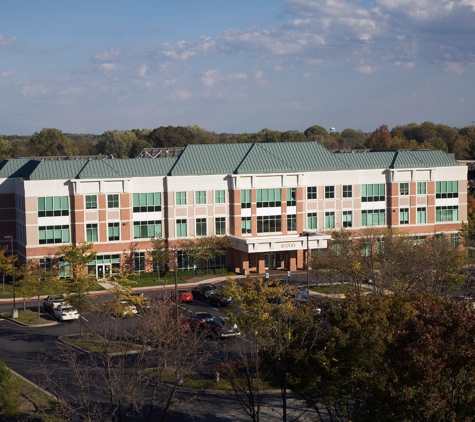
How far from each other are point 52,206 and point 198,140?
103758 millimetres

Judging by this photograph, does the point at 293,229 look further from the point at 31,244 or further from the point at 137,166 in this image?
the point at 31,244

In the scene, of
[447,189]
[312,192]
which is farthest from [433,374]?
[447,189]

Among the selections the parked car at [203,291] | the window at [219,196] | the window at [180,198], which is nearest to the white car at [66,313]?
the parked car at [203,291]

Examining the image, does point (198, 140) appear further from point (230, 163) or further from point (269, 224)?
point (269, 224)

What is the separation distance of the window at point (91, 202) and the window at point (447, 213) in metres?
31.8

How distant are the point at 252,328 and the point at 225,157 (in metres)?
40.0

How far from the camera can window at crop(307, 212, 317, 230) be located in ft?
227

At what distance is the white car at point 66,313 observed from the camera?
162 feet

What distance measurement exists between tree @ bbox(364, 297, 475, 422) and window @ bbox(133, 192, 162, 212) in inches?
1839

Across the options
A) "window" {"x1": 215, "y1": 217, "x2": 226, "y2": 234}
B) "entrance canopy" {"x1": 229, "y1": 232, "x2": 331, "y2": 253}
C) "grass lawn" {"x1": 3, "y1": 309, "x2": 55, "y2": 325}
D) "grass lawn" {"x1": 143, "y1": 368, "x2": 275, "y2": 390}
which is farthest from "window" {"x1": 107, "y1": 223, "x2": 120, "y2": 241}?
"grass lawn" {"x1": 143, "y1": 368, "x2": 275, "y2": 390}

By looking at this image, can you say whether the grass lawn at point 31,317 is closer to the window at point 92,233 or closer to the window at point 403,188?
the window at point 92,233

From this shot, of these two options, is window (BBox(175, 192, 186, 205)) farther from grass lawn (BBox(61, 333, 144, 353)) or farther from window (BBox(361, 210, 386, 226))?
grass lawn (BBox(61, 333, 144, 353))

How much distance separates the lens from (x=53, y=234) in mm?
63000

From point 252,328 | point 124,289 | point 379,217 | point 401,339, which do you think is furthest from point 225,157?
point 401,339
